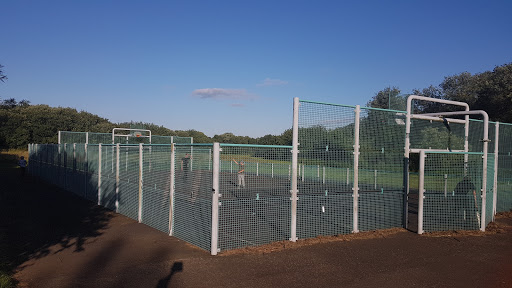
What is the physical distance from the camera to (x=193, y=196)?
765cm

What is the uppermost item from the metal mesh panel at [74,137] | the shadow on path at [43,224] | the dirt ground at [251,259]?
the metal mesh panel at [74,137]

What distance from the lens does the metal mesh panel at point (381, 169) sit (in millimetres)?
8828

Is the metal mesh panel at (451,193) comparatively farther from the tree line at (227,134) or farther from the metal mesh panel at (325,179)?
the tree line at (227,134)

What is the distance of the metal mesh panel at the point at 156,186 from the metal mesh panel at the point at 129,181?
0.50 metres

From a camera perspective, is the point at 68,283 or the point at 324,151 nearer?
the point at 68,283

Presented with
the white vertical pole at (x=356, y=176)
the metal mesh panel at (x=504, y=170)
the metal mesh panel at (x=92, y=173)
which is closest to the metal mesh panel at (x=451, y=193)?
the white vertical pole at (x=356, y=176)

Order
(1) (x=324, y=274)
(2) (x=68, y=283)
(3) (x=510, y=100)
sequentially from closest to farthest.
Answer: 1. (2) (x=68, y=283)
2. (1) (x=324, y=274)
3. (3) (x=510, y=100)

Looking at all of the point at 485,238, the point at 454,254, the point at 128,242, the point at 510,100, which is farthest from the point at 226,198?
the point at 510,100

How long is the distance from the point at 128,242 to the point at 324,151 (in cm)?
466

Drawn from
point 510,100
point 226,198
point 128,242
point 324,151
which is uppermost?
point 510,100

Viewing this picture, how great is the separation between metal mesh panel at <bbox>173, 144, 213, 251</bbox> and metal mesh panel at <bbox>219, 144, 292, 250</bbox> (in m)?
0.29

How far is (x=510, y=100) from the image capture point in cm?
2517

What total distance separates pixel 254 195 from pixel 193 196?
1.28 metres

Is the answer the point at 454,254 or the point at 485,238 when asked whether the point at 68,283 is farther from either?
the point at 485,238
